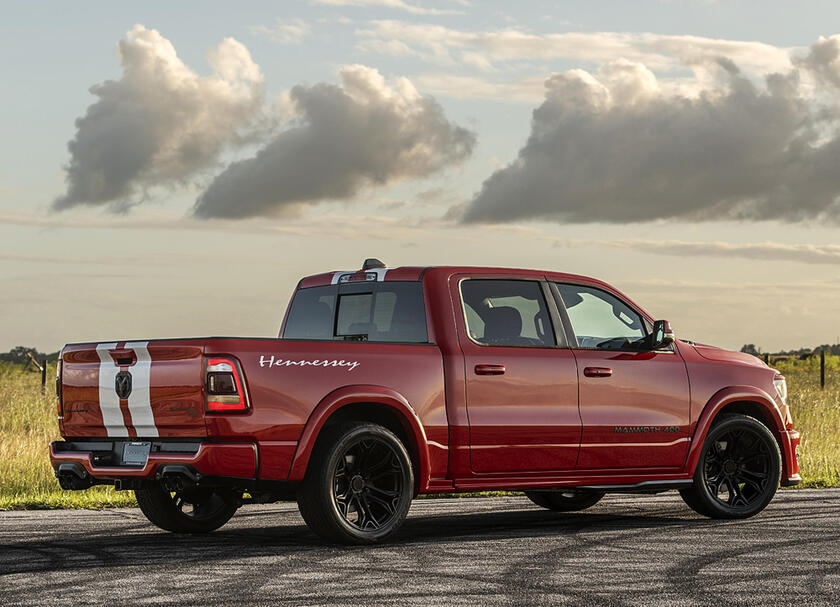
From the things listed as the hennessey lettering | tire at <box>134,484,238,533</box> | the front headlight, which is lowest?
tire at <box>134,484,238,533</box>

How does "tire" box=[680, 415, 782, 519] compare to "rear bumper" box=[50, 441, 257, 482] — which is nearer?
"rear bumper" box=[50, 441, 257, 482]

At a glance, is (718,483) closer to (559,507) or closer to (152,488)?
(559,507)

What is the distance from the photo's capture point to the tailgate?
342 inches

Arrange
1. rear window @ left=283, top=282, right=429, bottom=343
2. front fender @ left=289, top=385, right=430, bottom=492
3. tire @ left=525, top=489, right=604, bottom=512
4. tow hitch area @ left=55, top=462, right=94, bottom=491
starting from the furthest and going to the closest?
tire @ left=525, top=489, right=604, bottom=512 → rear window @ left=283, top=282, right=429, bottom=343 → tow hitch area @ left=55, top=462, right=94, bottom=491 → front fender @ left=289, top=385, right=430, bottom=492

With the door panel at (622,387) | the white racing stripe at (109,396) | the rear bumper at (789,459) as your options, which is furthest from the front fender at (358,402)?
the rear bumper at (789,459)

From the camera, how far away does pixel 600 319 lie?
35.3 feet

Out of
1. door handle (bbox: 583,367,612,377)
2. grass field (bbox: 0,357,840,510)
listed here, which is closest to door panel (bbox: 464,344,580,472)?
door handle (bbox: 583,367,612,377)

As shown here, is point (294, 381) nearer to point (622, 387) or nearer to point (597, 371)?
point (597, 371)

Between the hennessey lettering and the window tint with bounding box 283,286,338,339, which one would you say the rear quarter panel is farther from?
the window tint with bounding box 283,286,338,339

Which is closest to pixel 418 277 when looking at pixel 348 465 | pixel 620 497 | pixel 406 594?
pixel 348 465

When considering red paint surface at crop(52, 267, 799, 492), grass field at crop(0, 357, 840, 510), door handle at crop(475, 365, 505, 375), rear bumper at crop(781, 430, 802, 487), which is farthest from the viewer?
grass field at crop(0, 357, 840, 510)

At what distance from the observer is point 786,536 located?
982 cm

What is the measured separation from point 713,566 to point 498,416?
215 cm

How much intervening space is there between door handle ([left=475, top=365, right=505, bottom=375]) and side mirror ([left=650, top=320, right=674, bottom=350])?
1.58 metres
